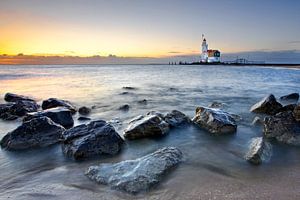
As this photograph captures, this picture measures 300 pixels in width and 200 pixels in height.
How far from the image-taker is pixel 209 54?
344 feet

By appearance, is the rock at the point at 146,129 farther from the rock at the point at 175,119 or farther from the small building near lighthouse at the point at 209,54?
the small building near lighthouse at the point at 209,54

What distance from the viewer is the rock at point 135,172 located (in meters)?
3.78

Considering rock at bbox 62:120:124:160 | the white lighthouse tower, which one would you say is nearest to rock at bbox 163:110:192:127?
rock at bbox 62:120:124:160

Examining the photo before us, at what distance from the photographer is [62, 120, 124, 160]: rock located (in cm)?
507

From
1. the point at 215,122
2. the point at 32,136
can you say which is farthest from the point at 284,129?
Answer: the point at 32,136

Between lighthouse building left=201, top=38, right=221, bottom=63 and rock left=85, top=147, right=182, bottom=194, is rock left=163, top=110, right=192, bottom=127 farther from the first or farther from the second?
lighthouse building left=201, top=38, right=221, bottom=63

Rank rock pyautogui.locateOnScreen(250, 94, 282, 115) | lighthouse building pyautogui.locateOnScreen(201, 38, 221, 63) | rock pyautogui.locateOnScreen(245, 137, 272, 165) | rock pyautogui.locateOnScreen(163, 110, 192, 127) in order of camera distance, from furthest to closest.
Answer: lighthouse building pyautogui.locateOnScreen(201, 38, 221, 63), rock pyautogui.locateOnScreen(250, 94, 282, 115), rock pyautogui.locateOnScreen(163, 110, 192, 127), rock pyautogui.locateOnScreen(245, 137, 272, 165)

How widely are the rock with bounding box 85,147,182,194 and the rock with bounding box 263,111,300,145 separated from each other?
8.66ft

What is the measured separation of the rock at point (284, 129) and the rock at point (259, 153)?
2.30 feet

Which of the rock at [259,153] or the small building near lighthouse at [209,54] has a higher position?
the small building near lighthouse at [209,54]

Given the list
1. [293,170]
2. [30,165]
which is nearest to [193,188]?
[293,170]

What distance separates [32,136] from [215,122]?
437 cm

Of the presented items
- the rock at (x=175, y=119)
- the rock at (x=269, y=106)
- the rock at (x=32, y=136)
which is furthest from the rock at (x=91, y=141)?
the rock at (x=269, y=106)

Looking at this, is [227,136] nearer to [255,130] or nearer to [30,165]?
[255,130]
